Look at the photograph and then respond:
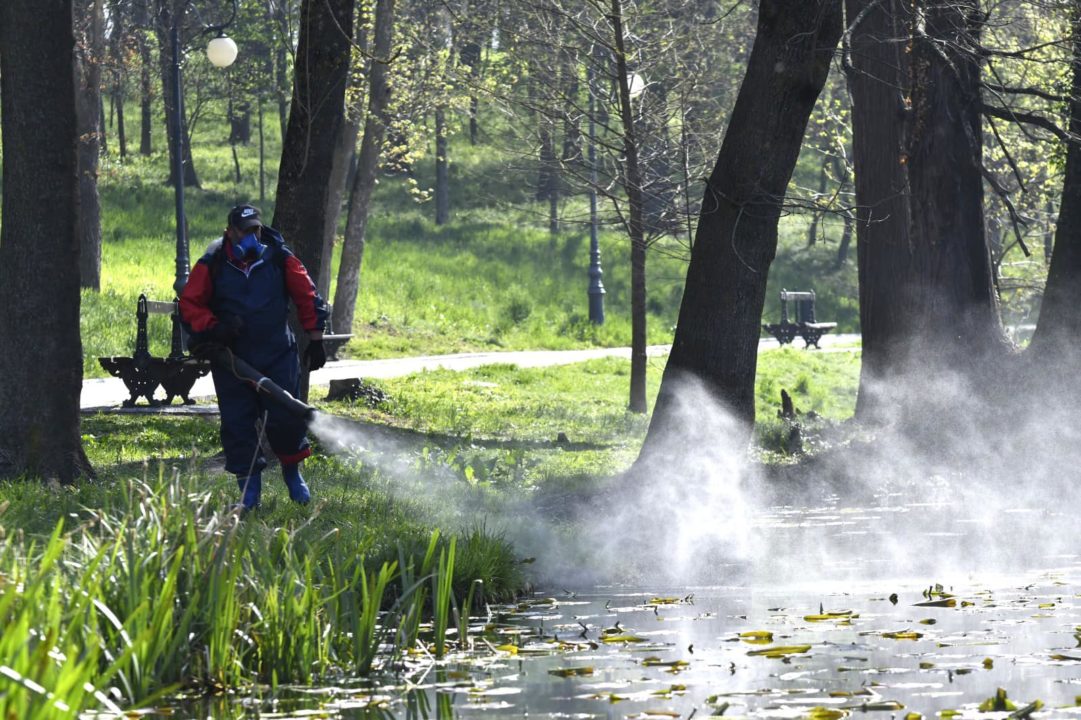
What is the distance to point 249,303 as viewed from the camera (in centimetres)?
912

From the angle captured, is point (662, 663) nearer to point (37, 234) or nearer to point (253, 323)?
point (253, 323)

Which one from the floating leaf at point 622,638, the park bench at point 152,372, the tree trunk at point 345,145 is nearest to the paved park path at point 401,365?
the park bench at point 152,372

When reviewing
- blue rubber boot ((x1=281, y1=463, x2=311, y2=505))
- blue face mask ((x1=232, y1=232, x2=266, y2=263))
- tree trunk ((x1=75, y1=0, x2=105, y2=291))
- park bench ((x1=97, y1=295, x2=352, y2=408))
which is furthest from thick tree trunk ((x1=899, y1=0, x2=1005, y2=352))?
tree trunk ((x1=75, y1=0, x2=105, y2=291))

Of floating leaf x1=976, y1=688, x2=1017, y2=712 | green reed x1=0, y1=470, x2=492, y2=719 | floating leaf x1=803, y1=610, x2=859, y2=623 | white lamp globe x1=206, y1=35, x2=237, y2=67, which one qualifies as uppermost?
white lamp globe x1=206, y1=35, x2=237, y2=67

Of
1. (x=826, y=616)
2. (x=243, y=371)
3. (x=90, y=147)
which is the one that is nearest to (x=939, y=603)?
(x=826, y=616)

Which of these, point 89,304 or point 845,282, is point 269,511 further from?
point 845,282

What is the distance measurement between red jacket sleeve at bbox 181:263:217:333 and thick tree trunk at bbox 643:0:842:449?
380 centimetres

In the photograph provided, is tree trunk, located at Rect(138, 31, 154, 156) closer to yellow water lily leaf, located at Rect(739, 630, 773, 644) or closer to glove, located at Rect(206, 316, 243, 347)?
glove, located at Rect(206, 316, 243, 347)

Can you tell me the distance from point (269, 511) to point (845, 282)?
43.0 metres

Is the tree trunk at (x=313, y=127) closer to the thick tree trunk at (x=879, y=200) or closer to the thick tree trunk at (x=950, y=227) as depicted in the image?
the thick tree trunk at (x=879, y=200)

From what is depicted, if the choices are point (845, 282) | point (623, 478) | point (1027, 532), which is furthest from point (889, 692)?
point (845, 282)

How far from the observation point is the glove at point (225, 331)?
8.97 metres

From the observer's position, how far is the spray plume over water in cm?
894

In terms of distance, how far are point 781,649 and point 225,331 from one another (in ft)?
13.4
